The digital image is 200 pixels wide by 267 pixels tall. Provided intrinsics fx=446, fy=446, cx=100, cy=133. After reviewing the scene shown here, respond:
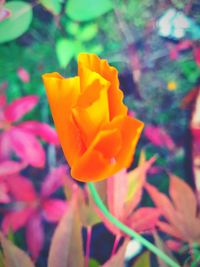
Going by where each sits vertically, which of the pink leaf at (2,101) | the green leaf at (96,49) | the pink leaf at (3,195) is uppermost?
the green leaf at (96,49)

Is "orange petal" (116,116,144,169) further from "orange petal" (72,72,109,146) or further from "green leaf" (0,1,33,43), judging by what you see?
"green leaf" (0,1,33,43)

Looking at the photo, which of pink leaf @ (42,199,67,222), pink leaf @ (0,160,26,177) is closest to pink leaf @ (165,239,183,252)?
pink leaf @ (42,199,67,222)

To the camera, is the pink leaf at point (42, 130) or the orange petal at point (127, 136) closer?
the orange petal at point (127, 136)

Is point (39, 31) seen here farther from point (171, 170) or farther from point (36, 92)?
point (171, 170)

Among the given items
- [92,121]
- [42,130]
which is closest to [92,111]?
[92,121]

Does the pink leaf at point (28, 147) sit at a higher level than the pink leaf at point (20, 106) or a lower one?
lower

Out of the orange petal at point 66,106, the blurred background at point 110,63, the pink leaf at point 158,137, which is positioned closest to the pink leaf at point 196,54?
the blurred background at point 110,63

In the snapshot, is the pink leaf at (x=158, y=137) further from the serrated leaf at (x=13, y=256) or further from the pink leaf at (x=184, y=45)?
the serrated leaf at (x=13, y=256)
